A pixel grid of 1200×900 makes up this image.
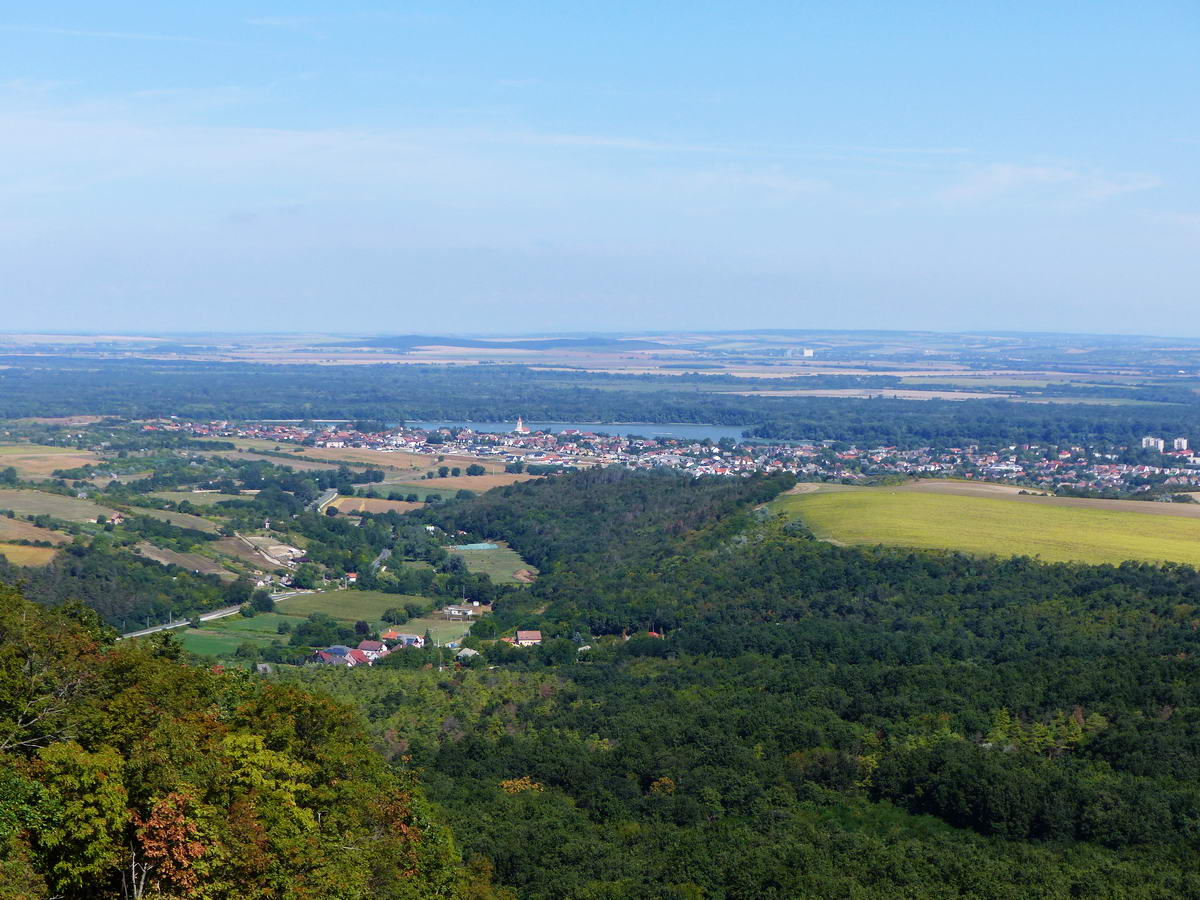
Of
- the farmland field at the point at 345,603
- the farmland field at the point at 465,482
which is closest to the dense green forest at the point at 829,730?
the farmland field at the point at 345,603

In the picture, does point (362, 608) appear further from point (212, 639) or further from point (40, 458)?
point (40, 458)

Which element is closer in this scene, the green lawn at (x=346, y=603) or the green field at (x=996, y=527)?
the green field at (x=996, y=527)

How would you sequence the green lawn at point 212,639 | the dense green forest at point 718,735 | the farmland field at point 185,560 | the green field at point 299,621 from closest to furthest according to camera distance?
1. the dense green forest at point 718,735
2. the green lawn at point 212,639
3. the green field at point 299,621
4. the farmland field at point 185,560

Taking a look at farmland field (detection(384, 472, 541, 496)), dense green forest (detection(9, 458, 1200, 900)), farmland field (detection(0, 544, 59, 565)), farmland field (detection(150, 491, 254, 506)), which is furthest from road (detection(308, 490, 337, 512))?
dense green forest (detection(9, 458, 1200, 900))

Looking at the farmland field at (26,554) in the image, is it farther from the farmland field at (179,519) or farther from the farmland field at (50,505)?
the farmland field at (179,519)

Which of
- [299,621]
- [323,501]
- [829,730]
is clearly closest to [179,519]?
[323,501]

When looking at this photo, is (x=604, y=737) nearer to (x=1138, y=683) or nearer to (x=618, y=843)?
(x=618, y=843)

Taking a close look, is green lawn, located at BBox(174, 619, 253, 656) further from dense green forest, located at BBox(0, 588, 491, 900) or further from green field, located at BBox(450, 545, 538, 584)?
dense green forest, located at BBox(0, 588, 491, 900)

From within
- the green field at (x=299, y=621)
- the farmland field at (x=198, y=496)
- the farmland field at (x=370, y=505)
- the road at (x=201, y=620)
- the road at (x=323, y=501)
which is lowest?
the road at (x=201, y=620)
